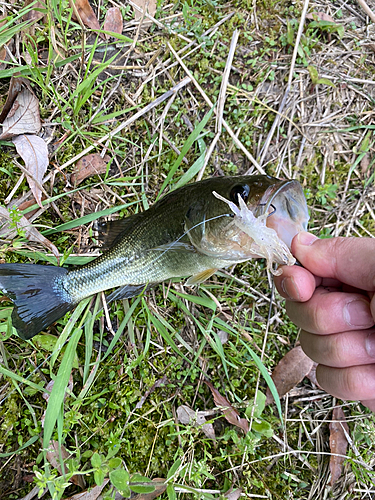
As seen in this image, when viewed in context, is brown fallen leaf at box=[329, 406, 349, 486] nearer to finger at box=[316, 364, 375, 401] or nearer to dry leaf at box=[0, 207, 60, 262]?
finger at box=[316, 364, 375, 401]

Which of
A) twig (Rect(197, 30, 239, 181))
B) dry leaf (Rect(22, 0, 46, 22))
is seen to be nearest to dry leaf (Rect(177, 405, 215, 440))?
twig (Rect(197, 30, 239, 181))

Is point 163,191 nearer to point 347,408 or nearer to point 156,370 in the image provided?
point 156,370

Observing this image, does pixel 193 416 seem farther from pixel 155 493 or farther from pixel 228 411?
pixel 155 493

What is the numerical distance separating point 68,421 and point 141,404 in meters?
0.59

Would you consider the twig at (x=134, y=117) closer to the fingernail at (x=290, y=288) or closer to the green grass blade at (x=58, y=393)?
the green grass blade at (x=58, y=393)

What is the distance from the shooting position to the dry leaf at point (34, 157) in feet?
9.24

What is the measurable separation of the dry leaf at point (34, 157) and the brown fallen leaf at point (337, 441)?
330cm

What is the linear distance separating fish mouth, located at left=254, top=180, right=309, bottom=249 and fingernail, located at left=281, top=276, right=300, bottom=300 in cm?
24

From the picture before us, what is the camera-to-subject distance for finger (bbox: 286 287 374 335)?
80.5 inches

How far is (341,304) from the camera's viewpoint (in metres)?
2.07

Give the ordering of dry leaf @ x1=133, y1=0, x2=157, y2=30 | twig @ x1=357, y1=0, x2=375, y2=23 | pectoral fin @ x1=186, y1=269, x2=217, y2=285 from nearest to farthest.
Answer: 1. pectoral fin @ x1=186, y1=269, x2=217, y2=285
2. dry leaf @ x1=133, y1=0, x2=157, y2=30
3. twig @ x1=357, y1=0, x2=375, y2=23

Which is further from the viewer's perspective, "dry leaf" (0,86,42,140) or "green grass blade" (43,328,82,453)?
"dry leaf" (0,86,42,140)

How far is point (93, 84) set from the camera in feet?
9.93

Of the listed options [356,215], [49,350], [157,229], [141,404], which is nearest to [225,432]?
[141,404]
